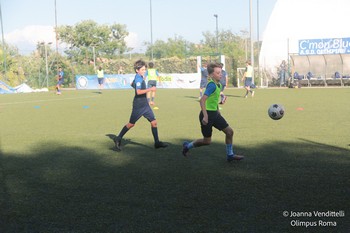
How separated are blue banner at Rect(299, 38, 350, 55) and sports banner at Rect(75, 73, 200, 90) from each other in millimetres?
9684

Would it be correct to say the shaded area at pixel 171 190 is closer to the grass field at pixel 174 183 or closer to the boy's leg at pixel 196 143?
A: the grass field at pixel 174 183

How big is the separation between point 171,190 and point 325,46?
1382 inches

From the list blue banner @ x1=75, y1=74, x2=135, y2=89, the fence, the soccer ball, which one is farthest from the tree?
the soccer ball

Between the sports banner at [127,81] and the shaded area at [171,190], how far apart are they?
108ft

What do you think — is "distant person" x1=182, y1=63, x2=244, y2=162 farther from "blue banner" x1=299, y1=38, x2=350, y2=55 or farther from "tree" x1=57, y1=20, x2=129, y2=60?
"tree" x1=57, y1=20, x2=129, y2=60

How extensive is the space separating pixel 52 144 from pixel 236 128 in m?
4.59

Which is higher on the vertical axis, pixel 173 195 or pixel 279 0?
pixel 279 0

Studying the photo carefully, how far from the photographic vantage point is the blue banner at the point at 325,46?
37281 mm

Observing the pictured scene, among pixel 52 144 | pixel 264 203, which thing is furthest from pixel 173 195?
pixel 52 144

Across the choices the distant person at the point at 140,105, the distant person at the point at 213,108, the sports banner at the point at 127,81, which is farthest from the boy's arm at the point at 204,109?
the sports banner at the point at 127,81

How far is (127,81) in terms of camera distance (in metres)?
44.6

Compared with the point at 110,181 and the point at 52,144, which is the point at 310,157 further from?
the point at 52,144

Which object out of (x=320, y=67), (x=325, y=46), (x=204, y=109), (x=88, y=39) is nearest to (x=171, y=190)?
(x=204, y=109)

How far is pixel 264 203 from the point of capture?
4863mm
